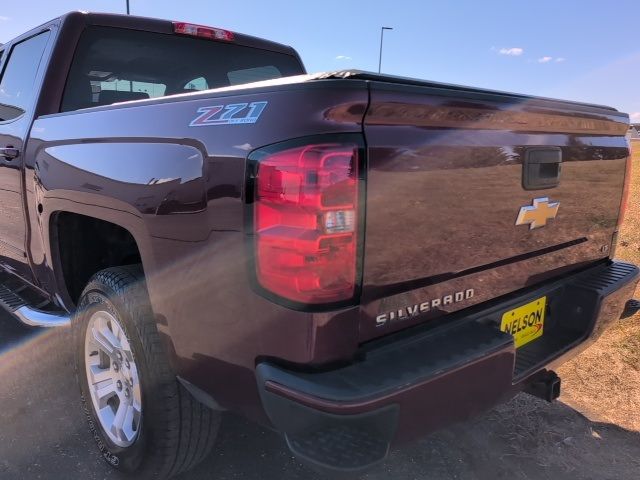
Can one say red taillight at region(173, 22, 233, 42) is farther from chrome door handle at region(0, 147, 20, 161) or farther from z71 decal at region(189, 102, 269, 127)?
z71 decal at region(189, 102, 269, 127)

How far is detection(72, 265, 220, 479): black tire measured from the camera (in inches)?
80.4

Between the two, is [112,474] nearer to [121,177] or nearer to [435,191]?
[121,177]

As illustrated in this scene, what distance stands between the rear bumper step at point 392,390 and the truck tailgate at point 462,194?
0.28 ft

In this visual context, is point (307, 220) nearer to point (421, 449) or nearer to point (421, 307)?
point (421, 307)

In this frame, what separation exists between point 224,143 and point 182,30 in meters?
2.04

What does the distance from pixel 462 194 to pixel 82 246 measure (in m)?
2.04

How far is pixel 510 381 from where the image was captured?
6.29ft

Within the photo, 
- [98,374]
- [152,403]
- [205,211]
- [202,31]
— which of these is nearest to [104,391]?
[98,374]

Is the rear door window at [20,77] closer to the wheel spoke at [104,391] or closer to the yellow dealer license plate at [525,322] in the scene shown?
the wheel spoke at [104,391]

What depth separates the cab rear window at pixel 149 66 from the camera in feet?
9.99

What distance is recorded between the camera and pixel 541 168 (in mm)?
2090

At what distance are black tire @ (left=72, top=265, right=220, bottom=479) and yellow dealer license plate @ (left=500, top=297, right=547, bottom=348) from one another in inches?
49.5

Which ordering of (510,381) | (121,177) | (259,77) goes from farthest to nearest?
(259,77) < (121,177) < (510,381)

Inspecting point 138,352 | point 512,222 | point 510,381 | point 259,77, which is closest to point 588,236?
point 512,222
